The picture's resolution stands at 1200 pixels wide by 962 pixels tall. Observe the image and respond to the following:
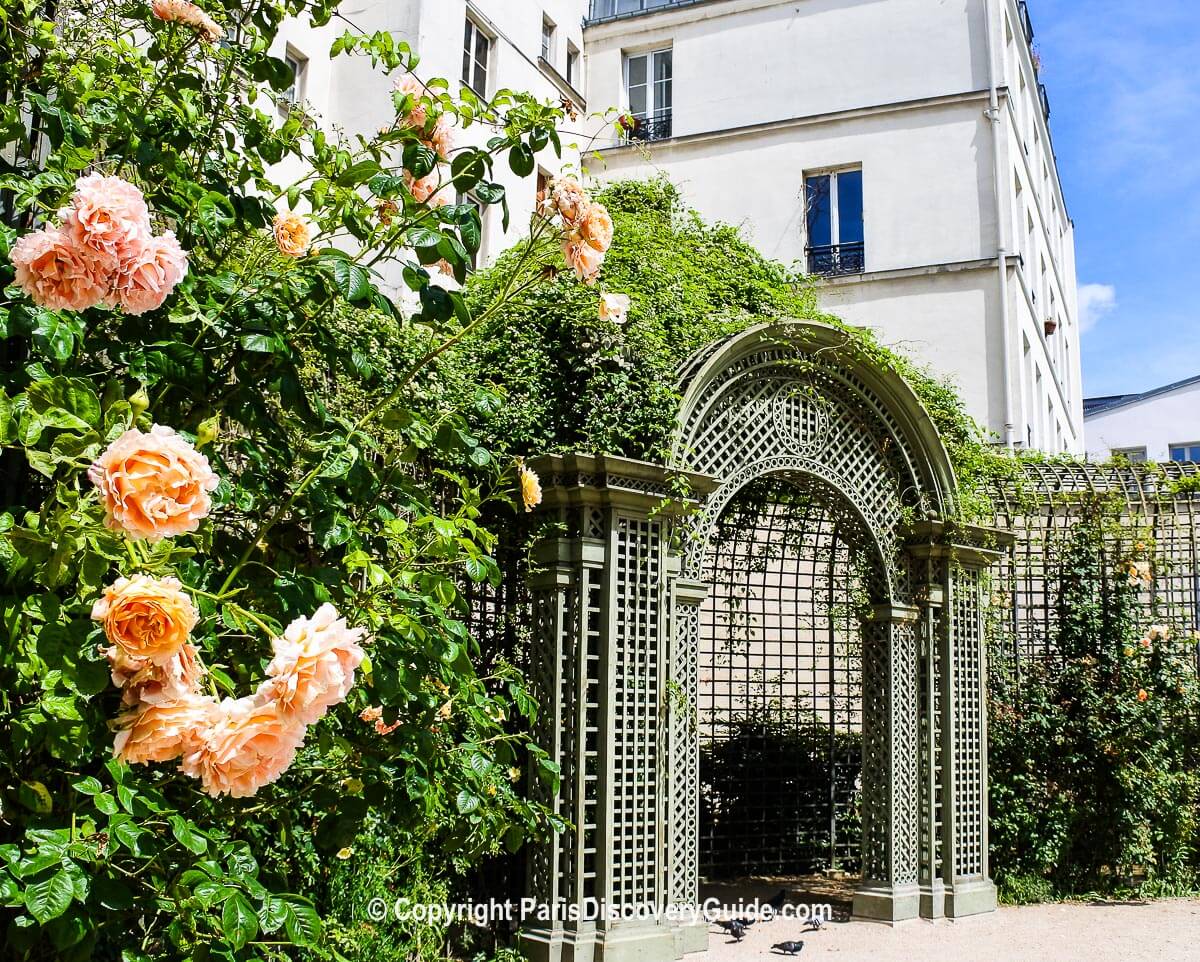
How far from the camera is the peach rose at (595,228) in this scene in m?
2.91

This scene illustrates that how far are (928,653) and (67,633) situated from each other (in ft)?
22.4

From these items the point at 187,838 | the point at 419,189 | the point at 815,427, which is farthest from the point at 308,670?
the point at 815,427

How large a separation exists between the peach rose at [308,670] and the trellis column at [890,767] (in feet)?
21.0

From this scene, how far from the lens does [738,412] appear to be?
684cm

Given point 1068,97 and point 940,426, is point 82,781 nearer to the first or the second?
point 940,426

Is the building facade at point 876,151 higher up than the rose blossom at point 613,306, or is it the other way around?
the building facade at point 876,151

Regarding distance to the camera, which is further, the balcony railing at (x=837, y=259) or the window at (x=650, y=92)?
the window at (x=650, y=92)

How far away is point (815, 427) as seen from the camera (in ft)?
24.1

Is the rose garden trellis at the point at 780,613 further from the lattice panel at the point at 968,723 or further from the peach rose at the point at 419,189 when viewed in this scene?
the peach rose at the point at 419,189

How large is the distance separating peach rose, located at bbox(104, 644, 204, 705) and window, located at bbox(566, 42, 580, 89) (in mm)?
16218

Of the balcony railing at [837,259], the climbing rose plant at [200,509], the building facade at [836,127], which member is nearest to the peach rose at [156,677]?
the climbing rose plant at [200,509]

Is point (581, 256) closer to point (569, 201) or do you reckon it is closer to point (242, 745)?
point (569, 201)

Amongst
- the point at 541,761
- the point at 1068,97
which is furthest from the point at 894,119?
the point at 541,761

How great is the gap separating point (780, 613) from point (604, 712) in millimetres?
3728
